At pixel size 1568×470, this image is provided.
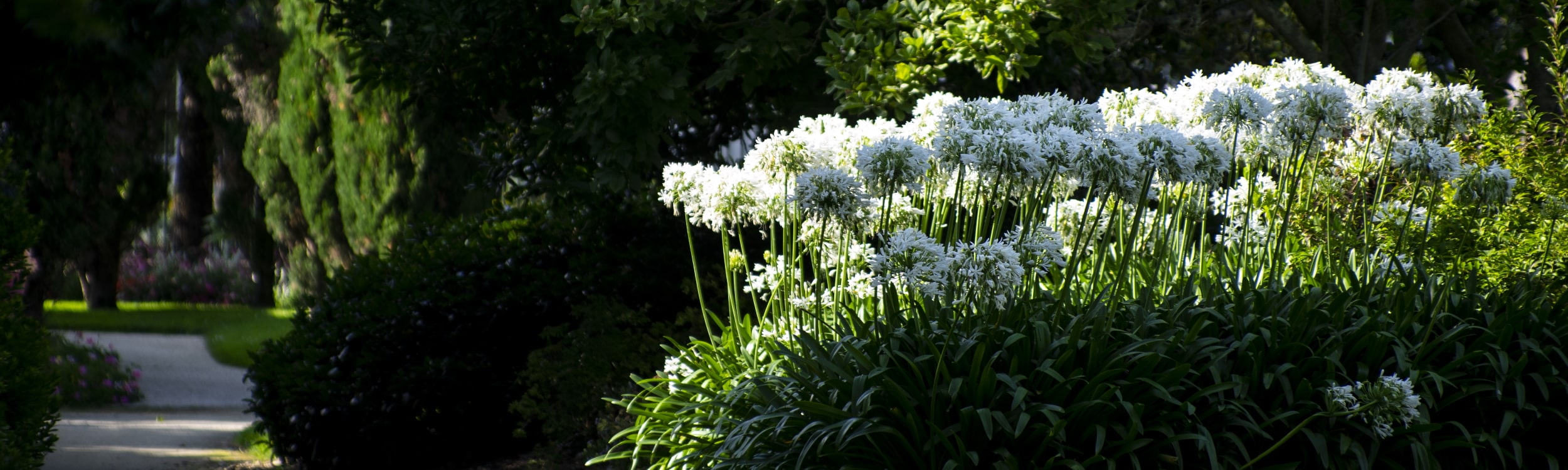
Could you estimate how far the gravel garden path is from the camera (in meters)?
6.96

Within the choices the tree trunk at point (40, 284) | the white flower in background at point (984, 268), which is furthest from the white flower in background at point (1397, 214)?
the tree trunk at point (40, 284)

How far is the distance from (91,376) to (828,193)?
8.45 meters

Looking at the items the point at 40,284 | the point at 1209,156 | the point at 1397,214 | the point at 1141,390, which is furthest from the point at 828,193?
the point at 40,284

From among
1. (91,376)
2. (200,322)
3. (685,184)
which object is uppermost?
(685,184)

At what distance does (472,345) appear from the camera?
6.59m

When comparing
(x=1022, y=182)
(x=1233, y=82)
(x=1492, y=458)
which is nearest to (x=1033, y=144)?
(x=1022, y=182)

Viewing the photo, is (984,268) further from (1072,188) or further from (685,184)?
(685,184)

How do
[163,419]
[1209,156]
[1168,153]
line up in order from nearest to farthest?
[1168,153] < [1209,156] < [163,419]

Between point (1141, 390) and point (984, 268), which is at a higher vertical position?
point (984, 268)

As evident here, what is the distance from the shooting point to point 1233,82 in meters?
4.45

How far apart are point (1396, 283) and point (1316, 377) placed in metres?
1.03

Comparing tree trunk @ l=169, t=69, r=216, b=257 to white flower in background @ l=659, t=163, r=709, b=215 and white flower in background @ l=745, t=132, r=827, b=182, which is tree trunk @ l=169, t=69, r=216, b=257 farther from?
white flower in background @ l=745, t=132, r=827, b=182

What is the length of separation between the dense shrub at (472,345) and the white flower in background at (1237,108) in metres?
3.07

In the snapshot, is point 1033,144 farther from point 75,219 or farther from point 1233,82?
point 75,219
